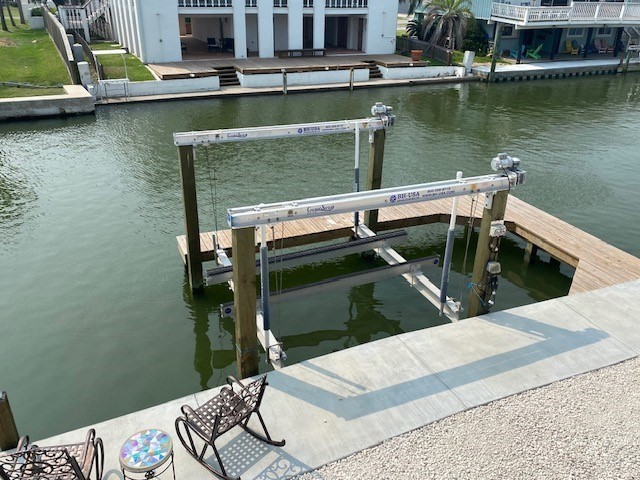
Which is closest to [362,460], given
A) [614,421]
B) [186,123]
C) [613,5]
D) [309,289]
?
[614,421]

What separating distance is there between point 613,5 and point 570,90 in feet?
28.6

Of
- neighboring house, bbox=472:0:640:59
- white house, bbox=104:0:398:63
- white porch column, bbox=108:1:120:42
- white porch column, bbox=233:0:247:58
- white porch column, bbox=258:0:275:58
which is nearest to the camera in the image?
white house, bbox=104:0:398:63

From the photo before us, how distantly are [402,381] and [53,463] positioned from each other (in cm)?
435

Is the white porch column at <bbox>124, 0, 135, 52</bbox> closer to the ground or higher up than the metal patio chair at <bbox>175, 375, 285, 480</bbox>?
higher up

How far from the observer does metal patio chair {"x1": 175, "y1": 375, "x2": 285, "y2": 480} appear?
588 cm

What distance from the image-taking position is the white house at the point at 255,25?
31.2 meters

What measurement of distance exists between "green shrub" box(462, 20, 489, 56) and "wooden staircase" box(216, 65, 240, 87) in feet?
57.2

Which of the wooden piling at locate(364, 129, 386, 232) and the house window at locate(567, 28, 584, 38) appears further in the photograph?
the house window at locate(567, 28, 584, 38)

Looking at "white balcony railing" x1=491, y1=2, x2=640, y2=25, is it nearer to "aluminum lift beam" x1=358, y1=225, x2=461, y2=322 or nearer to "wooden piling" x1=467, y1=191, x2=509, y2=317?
"aluminum lift beam" x1=358, y1=225, x2=461, y2=322

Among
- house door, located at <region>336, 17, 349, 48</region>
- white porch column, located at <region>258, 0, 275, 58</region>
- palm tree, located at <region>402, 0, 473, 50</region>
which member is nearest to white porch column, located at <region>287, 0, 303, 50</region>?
white porch column, located at <region>258, 0, 275, 58</region>

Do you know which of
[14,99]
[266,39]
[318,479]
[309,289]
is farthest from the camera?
[266,39]

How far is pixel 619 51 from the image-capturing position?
40375 mm

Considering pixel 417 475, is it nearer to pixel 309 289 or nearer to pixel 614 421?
pixel 614 421

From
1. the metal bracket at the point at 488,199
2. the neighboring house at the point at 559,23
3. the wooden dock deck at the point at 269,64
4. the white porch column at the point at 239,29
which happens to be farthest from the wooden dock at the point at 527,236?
the neighboring house at the point at 559,23
